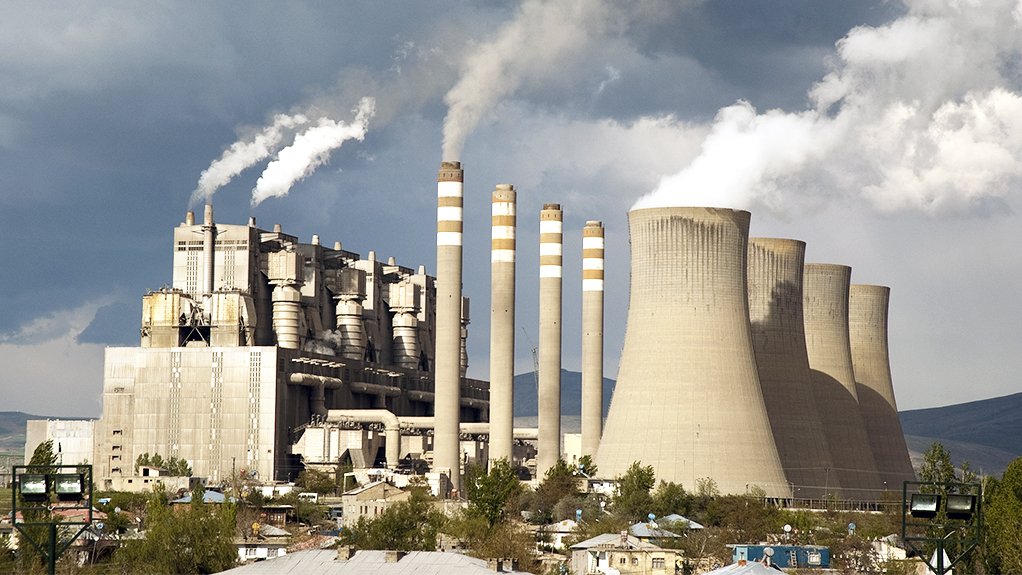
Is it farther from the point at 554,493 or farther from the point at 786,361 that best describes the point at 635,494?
the point at 786,361

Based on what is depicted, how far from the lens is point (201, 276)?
298 feet

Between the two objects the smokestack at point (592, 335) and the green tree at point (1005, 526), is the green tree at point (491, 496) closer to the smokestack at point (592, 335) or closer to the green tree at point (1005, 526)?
the green tree at point (1005, 526)

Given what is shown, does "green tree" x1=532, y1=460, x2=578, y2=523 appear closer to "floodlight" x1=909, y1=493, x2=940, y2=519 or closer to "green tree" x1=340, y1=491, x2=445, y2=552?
"green tree" x1=340, y1=491, x2=445, y2=552

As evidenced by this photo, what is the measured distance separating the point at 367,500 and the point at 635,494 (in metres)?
10.3

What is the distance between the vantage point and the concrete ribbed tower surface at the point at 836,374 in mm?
82500

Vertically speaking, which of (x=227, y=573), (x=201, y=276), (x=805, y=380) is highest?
(x=201, y=276)

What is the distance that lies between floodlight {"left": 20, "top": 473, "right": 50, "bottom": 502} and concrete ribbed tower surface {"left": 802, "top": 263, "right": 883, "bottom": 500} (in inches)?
2350

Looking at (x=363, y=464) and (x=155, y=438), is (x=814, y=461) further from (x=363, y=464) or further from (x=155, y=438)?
(x=155, y=438)

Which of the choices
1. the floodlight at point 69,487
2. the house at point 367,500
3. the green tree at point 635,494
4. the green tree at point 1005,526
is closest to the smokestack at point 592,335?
the house at point 367,500

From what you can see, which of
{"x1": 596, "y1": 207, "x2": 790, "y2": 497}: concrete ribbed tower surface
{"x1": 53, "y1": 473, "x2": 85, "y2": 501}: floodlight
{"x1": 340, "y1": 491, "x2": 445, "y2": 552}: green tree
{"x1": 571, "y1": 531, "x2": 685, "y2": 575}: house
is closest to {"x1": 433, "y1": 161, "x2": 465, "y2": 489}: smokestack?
{"x1": 596, "y1": 207, "x2": 790, "y2": 497}: concrete ribbed tower surface

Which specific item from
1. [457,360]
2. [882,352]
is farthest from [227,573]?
[882,352]

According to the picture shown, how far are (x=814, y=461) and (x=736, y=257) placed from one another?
47.9ft

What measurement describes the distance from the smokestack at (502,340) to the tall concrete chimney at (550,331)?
4960 millimetres

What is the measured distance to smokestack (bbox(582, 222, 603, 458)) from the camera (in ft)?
295
